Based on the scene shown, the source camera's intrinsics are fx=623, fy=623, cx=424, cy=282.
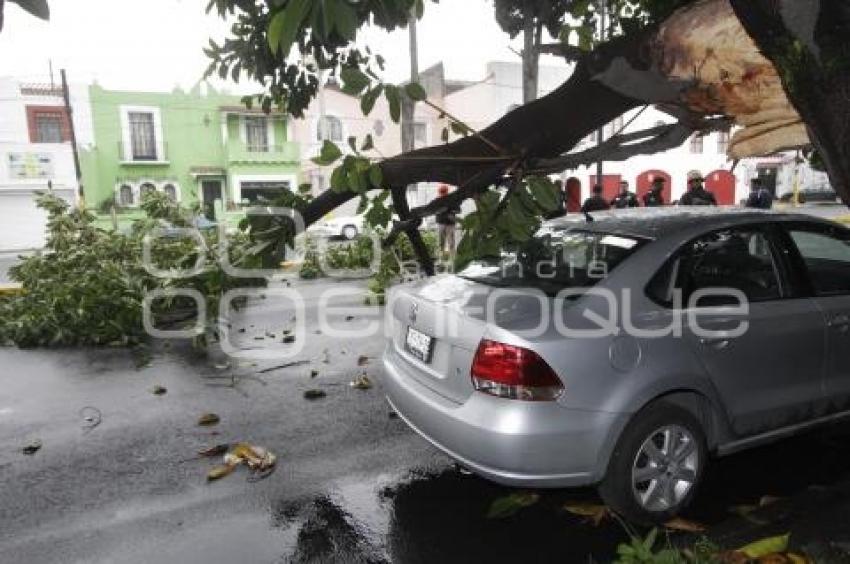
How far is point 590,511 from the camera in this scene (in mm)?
3633

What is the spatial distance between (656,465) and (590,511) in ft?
1.63

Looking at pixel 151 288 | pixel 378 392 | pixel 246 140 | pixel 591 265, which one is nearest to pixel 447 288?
pixel 591 265

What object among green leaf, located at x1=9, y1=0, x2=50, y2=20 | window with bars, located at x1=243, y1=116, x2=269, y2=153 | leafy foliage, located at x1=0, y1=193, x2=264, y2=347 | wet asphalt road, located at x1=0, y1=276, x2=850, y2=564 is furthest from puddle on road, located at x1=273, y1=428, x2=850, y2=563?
window with bars, located at x1=243, y1=116, x2=269, y2=153

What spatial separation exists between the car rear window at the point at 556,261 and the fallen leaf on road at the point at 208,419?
8.17 ft

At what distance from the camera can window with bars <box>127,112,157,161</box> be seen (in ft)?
107

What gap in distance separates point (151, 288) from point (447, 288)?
6203mm

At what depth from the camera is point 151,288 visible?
28.7ft

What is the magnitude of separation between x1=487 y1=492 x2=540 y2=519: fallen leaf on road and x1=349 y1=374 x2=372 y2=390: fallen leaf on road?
2408mm

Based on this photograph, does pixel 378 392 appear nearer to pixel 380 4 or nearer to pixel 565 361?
pixel 565 361

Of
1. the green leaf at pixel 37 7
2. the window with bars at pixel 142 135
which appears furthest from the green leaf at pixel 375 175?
the window with bars at pixel 142 135

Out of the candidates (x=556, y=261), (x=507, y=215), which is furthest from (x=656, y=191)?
(x=556, y=261)

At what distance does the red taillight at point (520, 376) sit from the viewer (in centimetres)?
311

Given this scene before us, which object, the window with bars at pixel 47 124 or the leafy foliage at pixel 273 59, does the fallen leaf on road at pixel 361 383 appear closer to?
the leafy foliage at pixel 273 59

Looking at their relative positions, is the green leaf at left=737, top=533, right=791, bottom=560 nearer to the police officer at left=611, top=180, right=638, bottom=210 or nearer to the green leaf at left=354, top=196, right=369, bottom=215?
the green leaf at left=354, top=196, right=369, bottom=215
